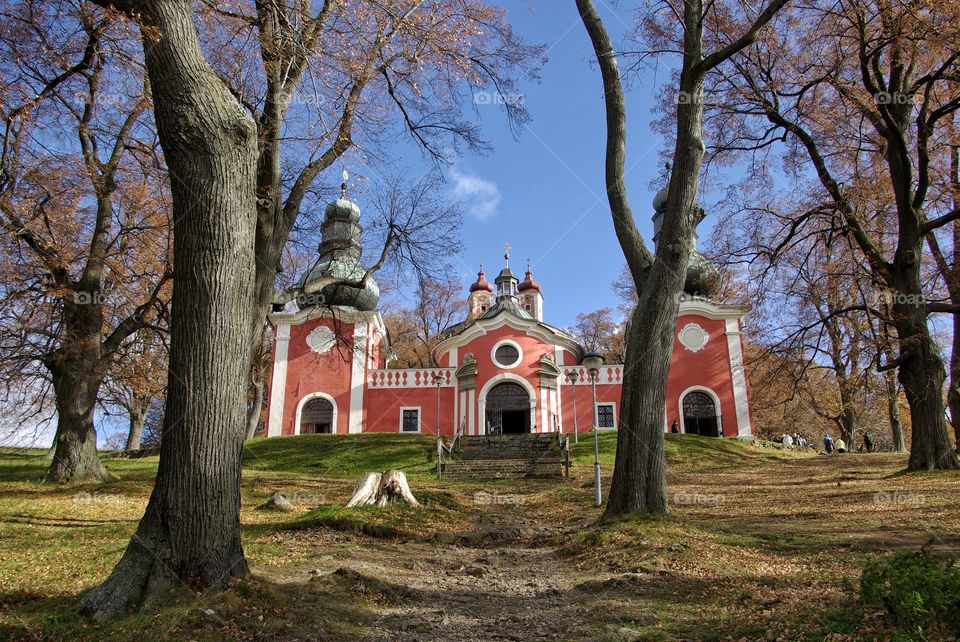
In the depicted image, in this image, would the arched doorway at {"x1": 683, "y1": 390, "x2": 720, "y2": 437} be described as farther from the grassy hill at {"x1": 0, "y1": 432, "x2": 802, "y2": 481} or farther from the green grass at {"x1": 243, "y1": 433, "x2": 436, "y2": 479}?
the green grass at {"x1": 243, "y1": 433, "x2": 436, "y2": 479}

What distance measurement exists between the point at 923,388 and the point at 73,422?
1588 centimetres

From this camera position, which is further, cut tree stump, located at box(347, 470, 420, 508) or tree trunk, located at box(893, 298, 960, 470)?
tree trunk, located at box(893, 298, 960, 470)

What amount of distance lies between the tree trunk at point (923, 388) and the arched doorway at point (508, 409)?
1693cm

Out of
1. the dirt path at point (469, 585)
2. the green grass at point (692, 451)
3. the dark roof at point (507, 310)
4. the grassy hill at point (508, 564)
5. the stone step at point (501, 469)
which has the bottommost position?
the dirt path at point (469, 585)

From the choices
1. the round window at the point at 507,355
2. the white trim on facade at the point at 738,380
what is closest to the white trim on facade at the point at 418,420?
the round window at the point at 507,355

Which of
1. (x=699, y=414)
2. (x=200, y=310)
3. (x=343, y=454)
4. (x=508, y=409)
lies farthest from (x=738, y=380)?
(x=200, y=310)

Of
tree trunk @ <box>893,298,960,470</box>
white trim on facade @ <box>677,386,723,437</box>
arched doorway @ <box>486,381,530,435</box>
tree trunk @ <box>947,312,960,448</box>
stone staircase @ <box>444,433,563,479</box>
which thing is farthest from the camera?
arched doorway @ <box>486,381,530,435</box>

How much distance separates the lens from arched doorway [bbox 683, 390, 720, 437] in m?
27.2

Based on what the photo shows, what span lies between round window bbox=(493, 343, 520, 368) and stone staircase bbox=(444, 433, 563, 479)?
5.95 metres

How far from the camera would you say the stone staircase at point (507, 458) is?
1762 centimetres

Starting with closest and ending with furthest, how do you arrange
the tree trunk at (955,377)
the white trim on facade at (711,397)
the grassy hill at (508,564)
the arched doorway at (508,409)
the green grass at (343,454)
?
1. the grassy hill at (508,564)
2. the tree trunk at (955,377)
3. the green grass at (343,454)
4. the white trim on facade at (711,397)
5. the arched doorway at (508,409)

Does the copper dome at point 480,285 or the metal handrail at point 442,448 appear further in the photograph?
the copper dome at point 480,285

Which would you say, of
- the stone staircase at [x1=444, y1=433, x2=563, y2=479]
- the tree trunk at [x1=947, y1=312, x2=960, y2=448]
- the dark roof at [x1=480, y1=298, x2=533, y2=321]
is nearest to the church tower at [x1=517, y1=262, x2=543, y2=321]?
the dark roof at [x1=480, y1=298, x2=533, y2=321]

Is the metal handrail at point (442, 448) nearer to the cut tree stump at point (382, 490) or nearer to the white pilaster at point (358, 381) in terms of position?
the cut tree stump at point (382, 490)
